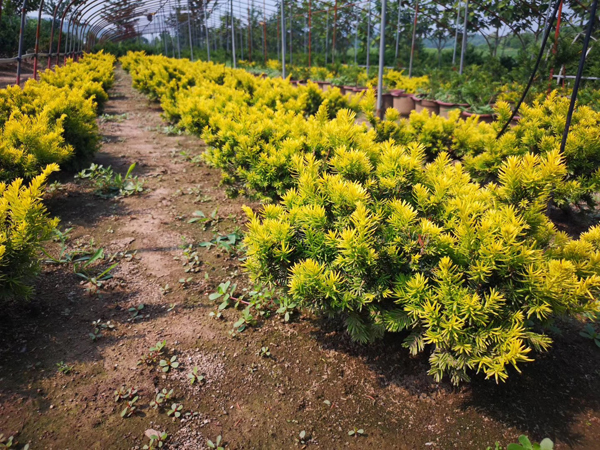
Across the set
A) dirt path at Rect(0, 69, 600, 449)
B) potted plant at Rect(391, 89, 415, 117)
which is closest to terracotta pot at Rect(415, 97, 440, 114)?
potted plant at Rect(391, 89, 415, 117)

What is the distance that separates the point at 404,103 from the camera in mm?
11508

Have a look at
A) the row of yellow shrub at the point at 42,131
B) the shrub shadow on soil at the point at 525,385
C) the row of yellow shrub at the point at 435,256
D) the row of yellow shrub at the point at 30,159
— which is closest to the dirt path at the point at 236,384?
the shrub shadow on soil at the point at 525,385

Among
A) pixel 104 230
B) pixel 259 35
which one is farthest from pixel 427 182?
pixel 259 35

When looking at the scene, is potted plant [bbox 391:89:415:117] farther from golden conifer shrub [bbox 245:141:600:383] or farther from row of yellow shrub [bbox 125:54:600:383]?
golden conifer shrub [bbox 245:141:600:383]

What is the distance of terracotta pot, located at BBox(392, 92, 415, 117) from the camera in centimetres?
1140

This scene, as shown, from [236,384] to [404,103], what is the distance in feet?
33.8

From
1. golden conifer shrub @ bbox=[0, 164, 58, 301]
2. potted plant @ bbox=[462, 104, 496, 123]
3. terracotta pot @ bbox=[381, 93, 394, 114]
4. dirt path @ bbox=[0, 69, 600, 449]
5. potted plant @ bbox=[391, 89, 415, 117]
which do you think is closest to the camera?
dirt path @ bbox=[0, 69, 600, 449]

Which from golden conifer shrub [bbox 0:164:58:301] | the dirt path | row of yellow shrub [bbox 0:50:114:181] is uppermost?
row of yellow shrub [bbox 0:50:114:181]

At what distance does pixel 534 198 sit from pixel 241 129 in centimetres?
281

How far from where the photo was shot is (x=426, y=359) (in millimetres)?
2631

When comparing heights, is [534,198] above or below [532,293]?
above

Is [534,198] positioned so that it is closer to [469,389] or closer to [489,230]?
[489,230]

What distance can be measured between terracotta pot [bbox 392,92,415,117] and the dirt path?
29.7 feet

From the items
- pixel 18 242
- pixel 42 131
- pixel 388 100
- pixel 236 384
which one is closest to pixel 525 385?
pixel 236 384
